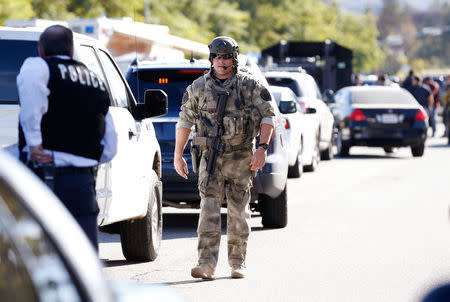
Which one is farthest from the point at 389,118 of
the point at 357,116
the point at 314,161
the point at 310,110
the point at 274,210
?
the point at 274,210

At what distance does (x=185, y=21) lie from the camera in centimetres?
5903

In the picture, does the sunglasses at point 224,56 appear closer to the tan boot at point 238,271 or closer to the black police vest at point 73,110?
the tan boot at point 238,271

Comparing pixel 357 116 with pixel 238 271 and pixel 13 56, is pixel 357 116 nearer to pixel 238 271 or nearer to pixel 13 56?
pixel 238 271

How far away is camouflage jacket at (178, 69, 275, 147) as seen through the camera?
8.18 metres

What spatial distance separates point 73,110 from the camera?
541cm

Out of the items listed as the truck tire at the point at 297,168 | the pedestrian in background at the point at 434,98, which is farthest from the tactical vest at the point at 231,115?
the pedestrian in background at the point at 434,98

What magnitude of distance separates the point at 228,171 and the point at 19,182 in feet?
18.7

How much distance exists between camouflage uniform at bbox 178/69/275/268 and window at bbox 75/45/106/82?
764 millimetres

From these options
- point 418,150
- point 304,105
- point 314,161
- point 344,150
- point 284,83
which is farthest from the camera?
point 344,150

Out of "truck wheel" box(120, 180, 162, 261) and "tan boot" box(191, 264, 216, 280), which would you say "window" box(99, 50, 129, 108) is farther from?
"tan boot" box(191, 264, 216, 280)

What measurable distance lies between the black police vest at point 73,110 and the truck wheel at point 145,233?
3180mm

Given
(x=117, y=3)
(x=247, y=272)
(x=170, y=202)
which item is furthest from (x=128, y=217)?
(x=117, y=3)

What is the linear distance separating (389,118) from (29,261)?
854 inches

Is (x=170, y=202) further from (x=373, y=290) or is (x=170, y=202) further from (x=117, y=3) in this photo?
(x=117, y=3)
